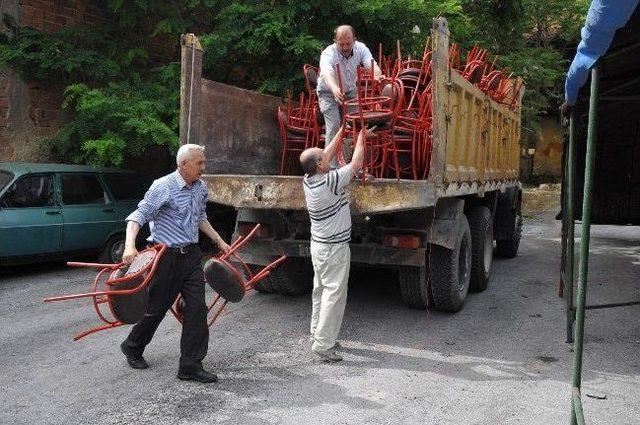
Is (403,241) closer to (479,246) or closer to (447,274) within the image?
(447,274)

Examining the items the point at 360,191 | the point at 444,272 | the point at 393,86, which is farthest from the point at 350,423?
the point at 393,86

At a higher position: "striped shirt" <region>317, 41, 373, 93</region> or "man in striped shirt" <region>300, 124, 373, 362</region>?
"striped shirt" <region>317, 41, 373, 93</region>

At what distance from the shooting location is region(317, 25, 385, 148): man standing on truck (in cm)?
583

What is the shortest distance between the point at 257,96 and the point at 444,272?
9.89 feet

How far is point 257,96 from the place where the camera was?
23.0 ft

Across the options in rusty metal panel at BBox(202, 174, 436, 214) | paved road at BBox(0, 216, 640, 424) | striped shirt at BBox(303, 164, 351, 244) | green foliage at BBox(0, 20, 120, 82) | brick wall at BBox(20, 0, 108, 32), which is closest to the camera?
paved road at BBox(0, 216, 640, 424)

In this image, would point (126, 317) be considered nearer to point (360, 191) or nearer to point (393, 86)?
point (360, 191)

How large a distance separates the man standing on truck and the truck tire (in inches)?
53.4

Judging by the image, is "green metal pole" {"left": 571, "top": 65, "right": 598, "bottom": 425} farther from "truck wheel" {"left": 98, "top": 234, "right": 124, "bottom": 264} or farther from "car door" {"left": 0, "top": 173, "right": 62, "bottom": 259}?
"truck wheel" {"left": 98, "top": 234, "right": 124, "bottom": 264}

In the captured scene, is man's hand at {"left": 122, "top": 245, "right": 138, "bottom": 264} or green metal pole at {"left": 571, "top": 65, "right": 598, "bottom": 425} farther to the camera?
man's hand at {"left": 122, "top": 245, "right": 138, "bottom": 264}

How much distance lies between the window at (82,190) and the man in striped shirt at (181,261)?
4.29 metres

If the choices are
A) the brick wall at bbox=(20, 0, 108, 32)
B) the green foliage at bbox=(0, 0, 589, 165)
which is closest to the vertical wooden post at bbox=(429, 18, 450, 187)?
the green foliage at bbox=(0, 0, 589, 165)

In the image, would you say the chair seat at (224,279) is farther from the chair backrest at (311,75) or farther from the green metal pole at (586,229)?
the chair backrest at (311,75)

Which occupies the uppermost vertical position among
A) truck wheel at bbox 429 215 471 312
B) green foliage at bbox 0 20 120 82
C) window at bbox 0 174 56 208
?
green foliage at bbox 0 20 120 82
